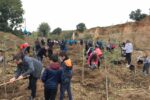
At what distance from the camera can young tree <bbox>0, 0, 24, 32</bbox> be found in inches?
1789

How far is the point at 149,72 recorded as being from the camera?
2038cm

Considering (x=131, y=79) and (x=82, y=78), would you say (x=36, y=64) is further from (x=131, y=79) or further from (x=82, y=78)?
(x=131, y=79)

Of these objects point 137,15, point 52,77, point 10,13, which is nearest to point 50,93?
point 52,77

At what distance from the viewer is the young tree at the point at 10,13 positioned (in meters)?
45.4

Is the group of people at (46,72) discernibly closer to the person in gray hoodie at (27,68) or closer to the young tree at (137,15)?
the person in gray hoodie at (27,68)

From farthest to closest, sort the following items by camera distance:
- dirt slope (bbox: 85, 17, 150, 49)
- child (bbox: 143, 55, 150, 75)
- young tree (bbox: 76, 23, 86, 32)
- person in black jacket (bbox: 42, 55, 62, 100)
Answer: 1. young tree (bbox: 76, 23, 86, 32)
2. dirt slope (bbox: 85, 17, 150, 49)
3. child (bbox: 143, 55, 150, 75)
4. person in black jacket (bbox: 42, 55, 62, 100)

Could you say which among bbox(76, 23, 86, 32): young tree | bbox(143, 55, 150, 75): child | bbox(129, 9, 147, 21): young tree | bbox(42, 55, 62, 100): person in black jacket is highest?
bbox(129, 9, 147, 21): young tree

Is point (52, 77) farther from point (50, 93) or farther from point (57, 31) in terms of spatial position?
point (57, 31)

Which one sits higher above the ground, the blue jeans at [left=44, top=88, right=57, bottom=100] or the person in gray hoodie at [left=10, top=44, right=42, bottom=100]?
the person in gray hoodie at [left=10, top=44, right=42, bottom=100]

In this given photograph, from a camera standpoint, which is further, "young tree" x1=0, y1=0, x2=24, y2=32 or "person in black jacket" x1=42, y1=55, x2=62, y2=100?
"young tree" x1=0, y1=0, x2=24, y2=32

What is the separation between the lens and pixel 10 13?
45.8 metres

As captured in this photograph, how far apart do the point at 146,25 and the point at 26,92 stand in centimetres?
3866

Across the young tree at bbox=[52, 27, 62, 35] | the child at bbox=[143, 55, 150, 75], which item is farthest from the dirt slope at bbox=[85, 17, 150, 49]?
the child at bbox=[143, 55, 150, 75]

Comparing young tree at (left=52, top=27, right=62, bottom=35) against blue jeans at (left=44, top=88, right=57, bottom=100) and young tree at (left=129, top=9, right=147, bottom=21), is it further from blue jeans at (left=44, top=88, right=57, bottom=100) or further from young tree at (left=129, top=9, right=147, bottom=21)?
blue jeans at (left=44, top=88, right=57, bottom=100)
